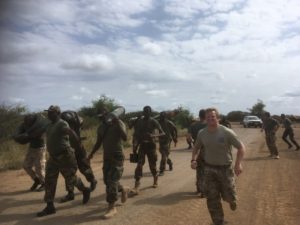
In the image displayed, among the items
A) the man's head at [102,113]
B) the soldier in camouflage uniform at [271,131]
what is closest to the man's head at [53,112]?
the man's head at [102,113]

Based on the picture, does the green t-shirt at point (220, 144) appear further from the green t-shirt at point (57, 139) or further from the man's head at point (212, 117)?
the green t-shirt at point (57, 139)

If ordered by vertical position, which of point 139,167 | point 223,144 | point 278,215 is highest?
point 223,144

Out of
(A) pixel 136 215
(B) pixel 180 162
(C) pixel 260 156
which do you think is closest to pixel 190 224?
(A) pixel 136 215

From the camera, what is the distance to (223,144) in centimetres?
741

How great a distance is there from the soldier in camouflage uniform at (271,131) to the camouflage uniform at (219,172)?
12.6m

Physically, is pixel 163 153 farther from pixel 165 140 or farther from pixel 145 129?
pixel 145 129

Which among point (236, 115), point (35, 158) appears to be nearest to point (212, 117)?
point (35, 158)

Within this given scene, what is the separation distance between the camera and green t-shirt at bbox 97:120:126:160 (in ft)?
30.0

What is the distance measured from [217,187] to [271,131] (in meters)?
13.2

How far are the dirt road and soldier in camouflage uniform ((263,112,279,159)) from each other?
533cm

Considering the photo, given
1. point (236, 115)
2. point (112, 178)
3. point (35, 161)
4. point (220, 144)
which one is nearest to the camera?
point (220, 144)

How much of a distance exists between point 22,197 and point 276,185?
6155 millimetres

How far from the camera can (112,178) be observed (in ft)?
29.4

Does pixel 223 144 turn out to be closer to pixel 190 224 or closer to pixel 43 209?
pixel 190 224
